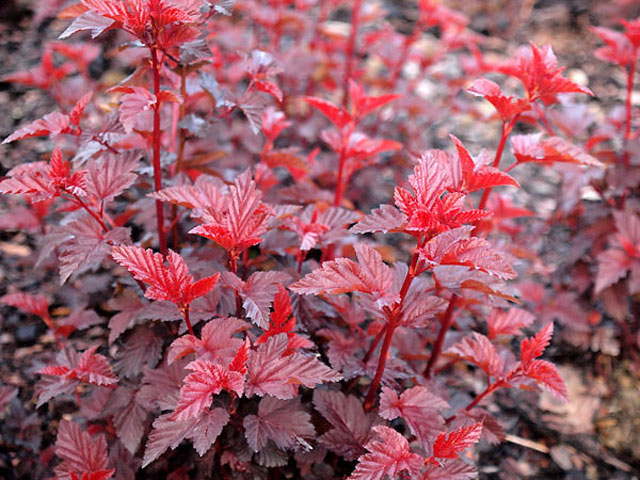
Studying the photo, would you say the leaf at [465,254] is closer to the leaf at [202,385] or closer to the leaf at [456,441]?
the leaf at [456,441]

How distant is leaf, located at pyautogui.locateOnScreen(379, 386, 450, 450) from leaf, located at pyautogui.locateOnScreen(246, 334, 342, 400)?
17cm

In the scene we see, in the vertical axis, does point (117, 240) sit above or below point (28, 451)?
above

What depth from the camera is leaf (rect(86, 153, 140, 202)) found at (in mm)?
1280

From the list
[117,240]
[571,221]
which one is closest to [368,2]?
[571,221]

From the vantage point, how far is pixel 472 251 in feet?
3.56

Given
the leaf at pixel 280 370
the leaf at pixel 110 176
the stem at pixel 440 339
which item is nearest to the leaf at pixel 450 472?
the leaf at pixel 280 370

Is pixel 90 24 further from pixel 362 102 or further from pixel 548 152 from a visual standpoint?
pixel 548 152

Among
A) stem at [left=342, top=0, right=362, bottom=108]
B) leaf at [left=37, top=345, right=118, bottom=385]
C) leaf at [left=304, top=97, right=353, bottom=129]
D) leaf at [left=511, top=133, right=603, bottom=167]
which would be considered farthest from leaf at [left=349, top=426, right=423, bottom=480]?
stem at [left=342, top=0, right=362, bottom=108]

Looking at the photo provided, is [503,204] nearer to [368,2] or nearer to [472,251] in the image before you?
[472,251]

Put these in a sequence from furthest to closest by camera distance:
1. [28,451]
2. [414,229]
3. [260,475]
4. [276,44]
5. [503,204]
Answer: [276,44] < [503,204] < [28,451] < [260,475] < [414,229]

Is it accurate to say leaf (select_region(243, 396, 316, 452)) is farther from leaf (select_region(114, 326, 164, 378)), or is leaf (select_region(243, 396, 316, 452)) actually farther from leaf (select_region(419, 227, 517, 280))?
leaf (select_region(419, 227, 517, 280))

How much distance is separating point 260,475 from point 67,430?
0.46 m

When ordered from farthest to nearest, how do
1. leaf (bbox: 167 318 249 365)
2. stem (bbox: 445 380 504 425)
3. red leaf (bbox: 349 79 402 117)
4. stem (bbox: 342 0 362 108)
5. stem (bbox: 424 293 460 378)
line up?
stem (bbox: 342 0 362 108)
red leaf (bbox: 349 79 402 117)
stem (bbox: 424 293 460 378)
stem (bbox: 445 380 504 425)
leaf (bbox: 167 318 249 365)

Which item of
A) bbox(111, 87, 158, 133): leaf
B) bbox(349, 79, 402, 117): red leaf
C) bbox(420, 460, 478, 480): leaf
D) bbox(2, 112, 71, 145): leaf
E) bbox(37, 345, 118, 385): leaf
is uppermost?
bbox(111, 87, 158, 133): leaf
